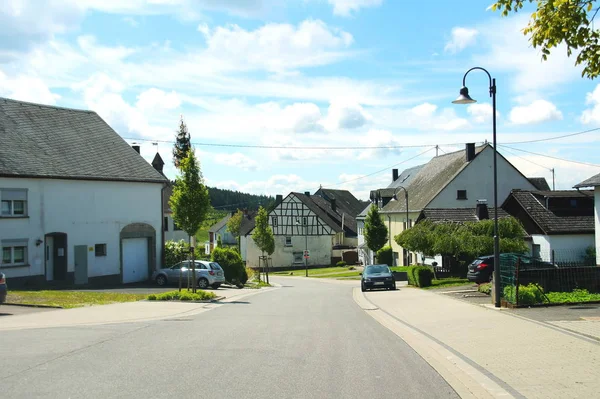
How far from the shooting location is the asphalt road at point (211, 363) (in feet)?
24.6

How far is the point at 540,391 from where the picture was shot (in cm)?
768

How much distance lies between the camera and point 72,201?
108 feet

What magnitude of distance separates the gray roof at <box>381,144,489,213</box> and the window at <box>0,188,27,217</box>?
1330 inches

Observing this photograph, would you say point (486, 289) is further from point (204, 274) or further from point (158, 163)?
point (158, 163)

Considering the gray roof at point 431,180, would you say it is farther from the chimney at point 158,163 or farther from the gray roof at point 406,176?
the chimney at point 158,163

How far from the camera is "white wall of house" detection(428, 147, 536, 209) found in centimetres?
5362

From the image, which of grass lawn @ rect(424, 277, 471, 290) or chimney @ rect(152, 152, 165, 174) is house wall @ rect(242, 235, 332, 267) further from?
grass lawn @ rect(424, 277, 471, 290)

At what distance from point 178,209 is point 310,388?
17.9m

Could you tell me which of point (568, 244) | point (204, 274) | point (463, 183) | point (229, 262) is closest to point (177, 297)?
point (204, 274)

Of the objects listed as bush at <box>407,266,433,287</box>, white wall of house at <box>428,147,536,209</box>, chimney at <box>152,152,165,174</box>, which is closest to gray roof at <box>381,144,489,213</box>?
A: white wall of house at <box>428,147,536,209</box>

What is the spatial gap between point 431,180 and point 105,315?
46.2 metres

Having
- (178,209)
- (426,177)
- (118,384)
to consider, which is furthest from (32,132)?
(426,177)

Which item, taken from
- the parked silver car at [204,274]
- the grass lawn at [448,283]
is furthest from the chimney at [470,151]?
the parked silver car at [204,274]

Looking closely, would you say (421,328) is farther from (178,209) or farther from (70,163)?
(70,163)
